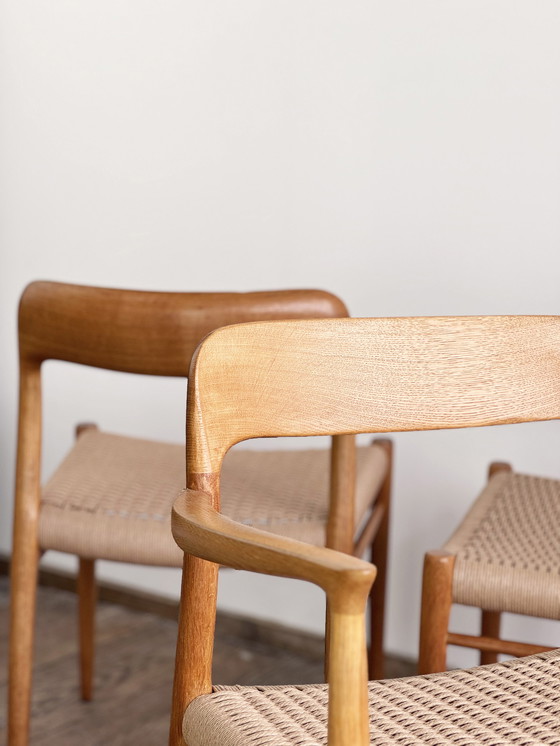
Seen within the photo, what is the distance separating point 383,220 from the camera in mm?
1655

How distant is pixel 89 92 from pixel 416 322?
1.23 meters

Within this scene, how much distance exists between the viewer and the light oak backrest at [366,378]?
33.4 inches

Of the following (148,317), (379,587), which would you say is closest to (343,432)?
(148,317)

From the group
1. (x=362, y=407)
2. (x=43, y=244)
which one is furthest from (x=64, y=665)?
(x=362, y=407)

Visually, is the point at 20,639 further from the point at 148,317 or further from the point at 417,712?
the point at 417,712

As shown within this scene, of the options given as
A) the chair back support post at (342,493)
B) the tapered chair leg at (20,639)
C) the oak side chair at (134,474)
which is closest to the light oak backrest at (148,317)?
the oak side chair at (134,474)

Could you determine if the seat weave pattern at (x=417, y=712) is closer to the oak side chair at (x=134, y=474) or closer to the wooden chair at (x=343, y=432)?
the wooden chair at (x=343, y=432)

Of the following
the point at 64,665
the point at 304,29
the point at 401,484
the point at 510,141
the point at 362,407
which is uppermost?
the point at 304,29

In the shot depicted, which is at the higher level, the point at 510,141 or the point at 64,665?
the point at 510,141

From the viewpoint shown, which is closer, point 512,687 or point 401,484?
point 512,687

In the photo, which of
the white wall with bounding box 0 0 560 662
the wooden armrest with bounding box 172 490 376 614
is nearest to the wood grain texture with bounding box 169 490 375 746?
the wooden armrest with bounding box 172 490 376 614

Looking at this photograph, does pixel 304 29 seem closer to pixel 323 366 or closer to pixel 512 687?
pixel 323 366

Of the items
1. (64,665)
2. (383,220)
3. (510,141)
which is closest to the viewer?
(510,141)

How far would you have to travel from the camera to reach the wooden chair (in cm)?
68
